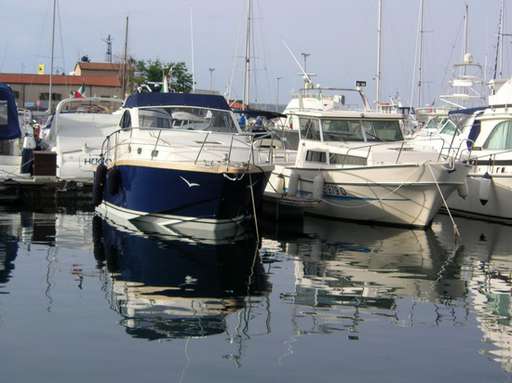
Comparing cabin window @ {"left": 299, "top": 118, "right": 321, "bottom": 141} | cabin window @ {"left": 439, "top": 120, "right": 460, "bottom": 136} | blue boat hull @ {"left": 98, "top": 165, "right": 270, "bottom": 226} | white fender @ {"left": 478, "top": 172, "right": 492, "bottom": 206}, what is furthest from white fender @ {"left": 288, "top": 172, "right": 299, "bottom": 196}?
cabin window @ {"left": 439, "top": 120, "right": 460, "bottom": 136}

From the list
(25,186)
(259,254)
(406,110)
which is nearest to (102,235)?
(259,254)

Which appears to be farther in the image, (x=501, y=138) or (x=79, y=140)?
(x=79, y=140)

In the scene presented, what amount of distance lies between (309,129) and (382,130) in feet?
6.03

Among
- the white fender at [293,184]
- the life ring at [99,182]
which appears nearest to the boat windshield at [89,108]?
the life ring at [99,182]

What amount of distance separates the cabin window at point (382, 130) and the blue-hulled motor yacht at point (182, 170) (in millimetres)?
4027

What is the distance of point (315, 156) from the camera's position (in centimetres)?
2014

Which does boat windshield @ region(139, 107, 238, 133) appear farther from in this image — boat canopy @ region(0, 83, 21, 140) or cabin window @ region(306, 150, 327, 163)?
boat canopy @ region(0, 83, 21, 140)

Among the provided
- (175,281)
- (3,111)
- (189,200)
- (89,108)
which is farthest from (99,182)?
(89,108)

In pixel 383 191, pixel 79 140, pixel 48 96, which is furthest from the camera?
pixel 48 96

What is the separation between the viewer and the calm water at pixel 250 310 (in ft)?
26.0

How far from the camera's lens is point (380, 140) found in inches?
813

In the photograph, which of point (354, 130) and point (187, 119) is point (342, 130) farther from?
point (187, 119)

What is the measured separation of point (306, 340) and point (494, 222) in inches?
505

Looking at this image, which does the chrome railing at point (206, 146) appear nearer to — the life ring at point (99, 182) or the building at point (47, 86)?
the life ring at point (99, 182)
